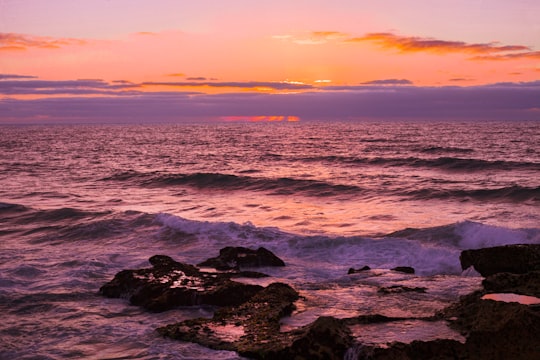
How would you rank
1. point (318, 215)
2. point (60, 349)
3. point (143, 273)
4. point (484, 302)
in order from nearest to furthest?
1. point (484, 302)
2. point (60, 349)
3. point (143, 273)
4. point (318, 215)

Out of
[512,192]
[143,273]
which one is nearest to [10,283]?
[143,273]

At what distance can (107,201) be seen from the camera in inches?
1057

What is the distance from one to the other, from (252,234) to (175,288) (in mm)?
7559

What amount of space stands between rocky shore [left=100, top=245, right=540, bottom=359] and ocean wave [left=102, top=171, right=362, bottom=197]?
1806 cm

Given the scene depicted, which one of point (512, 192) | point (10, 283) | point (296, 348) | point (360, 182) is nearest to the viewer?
point (296, 348)

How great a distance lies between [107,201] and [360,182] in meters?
15.2

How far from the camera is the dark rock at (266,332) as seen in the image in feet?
22.4

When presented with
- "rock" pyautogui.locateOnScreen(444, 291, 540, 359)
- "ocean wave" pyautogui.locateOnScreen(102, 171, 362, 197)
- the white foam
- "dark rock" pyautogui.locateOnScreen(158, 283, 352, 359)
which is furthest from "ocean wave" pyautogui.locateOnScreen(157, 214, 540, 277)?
"ocean wave" pyautogui.locateOnScreen(102, 171, 362, 197)

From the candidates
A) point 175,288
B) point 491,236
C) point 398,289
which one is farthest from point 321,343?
point 491,236

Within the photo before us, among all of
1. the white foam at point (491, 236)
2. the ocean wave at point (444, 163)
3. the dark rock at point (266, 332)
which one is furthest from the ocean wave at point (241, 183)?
the dark rock at point (266, 332)

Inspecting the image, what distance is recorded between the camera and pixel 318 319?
284 inches

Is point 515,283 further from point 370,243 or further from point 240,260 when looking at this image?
point 370,243

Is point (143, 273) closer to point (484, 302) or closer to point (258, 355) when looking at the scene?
point (258, 355)

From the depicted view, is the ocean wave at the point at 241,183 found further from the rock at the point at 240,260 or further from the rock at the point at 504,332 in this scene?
the rock at the point at 504,332
